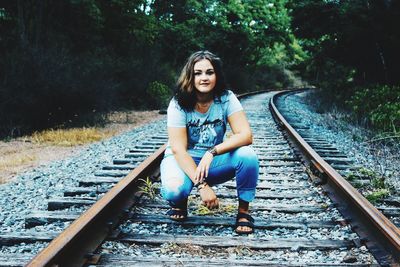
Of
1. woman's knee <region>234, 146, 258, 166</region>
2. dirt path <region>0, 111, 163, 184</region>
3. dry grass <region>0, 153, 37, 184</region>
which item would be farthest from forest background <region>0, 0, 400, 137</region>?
woman's knee <region>234, 146, 258, 166</region>

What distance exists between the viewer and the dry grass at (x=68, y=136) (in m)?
7.90

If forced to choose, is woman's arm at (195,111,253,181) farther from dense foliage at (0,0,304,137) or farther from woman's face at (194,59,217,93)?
dense foliage at (0,0,304,137)

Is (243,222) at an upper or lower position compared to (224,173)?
lower

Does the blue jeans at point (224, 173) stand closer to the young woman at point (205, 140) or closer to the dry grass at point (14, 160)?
the young woman at point (205, 140)

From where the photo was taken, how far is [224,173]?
3264 mm

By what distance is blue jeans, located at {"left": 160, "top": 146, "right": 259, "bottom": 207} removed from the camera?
3.17m

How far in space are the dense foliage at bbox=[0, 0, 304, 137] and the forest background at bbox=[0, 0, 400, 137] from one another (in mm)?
31

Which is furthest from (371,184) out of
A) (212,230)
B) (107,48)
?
(107,48)

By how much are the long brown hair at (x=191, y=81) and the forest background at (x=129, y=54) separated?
16.1 ft

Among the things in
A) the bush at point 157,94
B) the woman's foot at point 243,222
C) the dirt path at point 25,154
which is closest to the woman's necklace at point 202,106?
the woman's foot at point 243,222

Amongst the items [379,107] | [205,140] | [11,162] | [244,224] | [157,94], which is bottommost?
[11,162]

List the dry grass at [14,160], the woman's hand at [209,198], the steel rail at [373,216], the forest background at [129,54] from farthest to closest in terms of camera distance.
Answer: the forest background at [129,54], the dry grass at [14,160], the woman's hand at [209,198], the steel rail at [373,216]

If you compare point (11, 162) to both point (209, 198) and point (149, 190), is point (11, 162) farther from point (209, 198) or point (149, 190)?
point (209, 198)

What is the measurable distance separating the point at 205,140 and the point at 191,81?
470 mm
